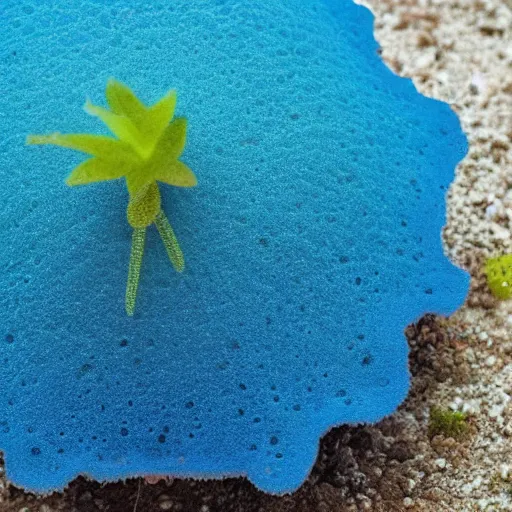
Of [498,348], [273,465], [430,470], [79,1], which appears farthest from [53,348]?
[498,348]

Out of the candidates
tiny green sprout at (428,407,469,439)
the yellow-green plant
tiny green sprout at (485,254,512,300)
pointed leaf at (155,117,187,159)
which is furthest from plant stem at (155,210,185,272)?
tiny green sprout at (485,254,512,300)

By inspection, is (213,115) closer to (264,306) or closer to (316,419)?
(264,306)

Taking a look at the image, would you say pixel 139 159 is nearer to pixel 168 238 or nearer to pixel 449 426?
pixel 168 238

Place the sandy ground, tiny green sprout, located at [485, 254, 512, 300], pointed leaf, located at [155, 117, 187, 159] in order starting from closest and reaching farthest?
pointed leaf, located at [155, 117, 187, 159], the sandy ground, tiny green sprout, located at [485, 254, 512, 300]

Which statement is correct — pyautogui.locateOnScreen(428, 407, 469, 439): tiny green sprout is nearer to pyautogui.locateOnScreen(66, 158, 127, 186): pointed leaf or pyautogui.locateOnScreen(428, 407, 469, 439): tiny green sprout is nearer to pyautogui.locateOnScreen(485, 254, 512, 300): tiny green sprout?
pyautogui.locateOnScreen(485, 254, 512, 300): tiny green sprout

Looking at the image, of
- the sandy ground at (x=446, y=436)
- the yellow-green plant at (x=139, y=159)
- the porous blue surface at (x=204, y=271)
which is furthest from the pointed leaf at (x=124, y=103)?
the sandy ground at (x=446, y=436)

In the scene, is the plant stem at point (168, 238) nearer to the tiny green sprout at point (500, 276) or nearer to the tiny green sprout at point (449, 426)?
the tiny green sprout at point (449, 426)
